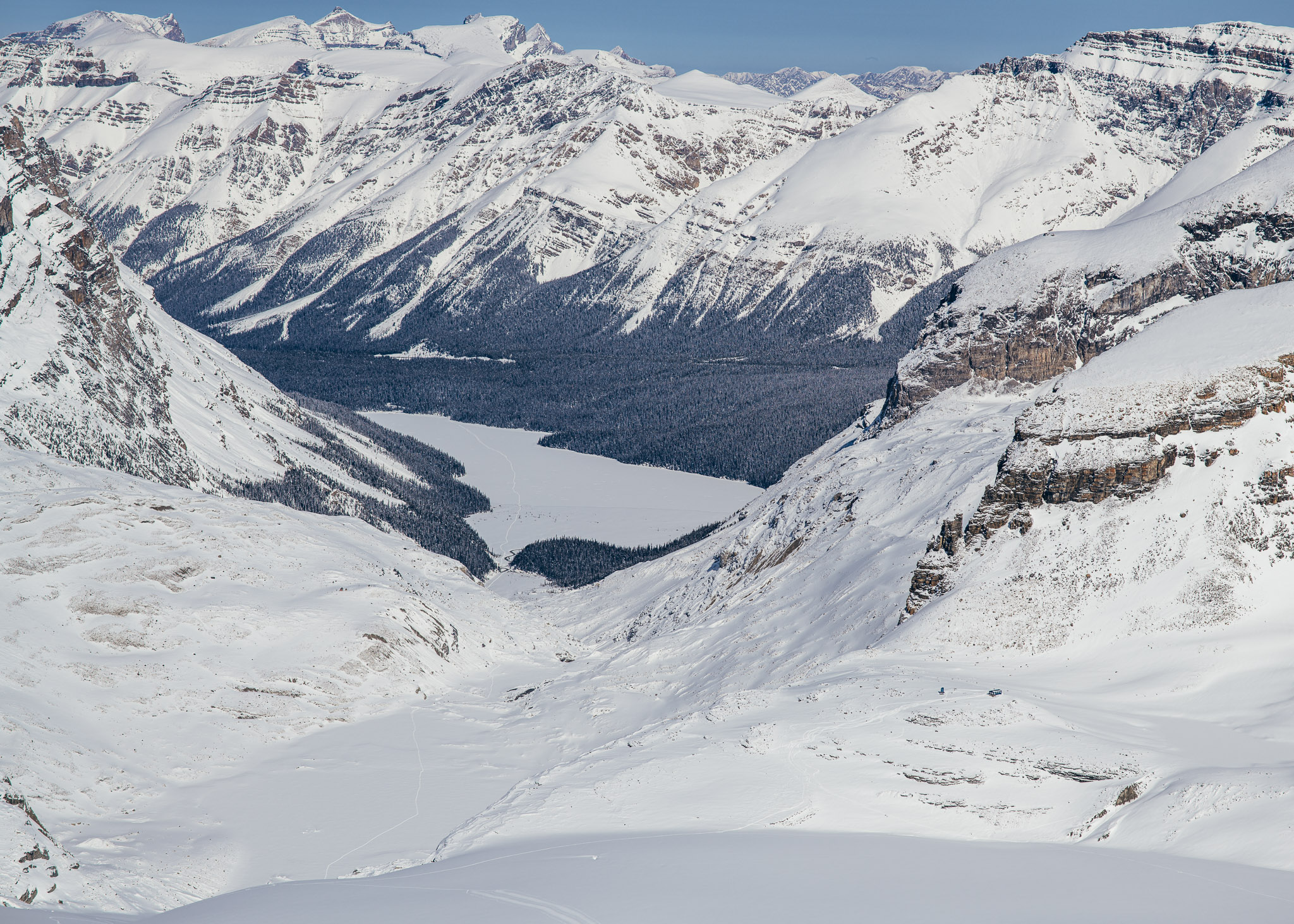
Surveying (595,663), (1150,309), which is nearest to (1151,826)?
(595,663)

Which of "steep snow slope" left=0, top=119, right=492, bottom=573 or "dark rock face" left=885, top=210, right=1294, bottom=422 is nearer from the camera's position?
"dark rock face" left=885, top=210, right=1294, bottom=422

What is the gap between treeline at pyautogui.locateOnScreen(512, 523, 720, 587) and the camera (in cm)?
12781

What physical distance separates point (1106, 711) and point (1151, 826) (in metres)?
9.81

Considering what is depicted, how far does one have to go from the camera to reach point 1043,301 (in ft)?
328

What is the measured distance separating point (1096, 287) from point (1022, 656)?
6117 cm

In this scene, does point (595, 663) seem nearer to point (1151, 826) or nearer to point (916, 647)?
point (916, 647)

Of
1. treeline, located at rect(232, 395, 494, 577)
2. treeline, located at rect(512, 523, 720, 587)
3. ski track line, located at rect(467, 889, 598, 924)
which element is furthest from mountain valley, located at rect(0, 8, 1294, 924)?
treeline, located at rect(232, 395, 494, 577)

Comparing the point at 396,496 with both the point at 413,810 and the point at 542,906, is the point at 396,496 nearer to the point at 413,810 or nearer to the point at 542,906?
the point at 413,810

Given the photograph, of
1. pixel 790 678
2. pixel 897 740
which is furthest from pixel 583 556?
pixel 897 740

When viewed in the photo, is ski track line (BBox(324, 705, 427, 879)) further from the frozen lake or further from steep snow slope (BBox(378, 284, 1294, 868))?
the frozen lake

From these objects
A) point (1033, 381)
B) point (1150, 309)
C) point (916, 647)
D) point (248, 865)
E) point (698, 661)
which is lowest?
point (248, 865)

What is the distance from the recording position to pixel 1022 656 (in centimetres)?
5169

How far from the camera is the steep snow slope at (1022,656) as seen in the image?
39.3 meters

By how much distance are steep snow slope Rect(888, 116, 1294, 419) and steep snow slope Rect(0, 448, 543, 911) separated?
49.0 meters
